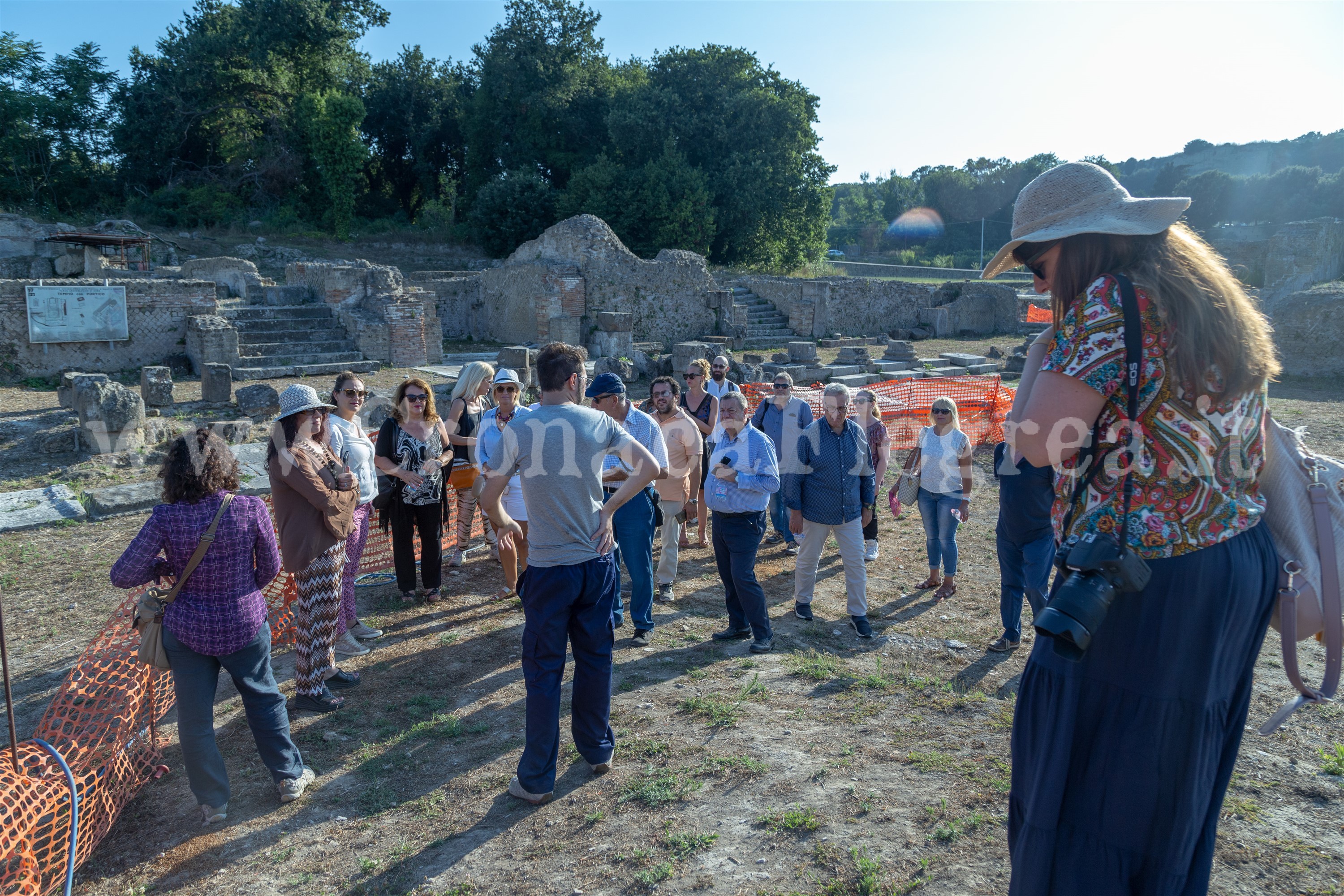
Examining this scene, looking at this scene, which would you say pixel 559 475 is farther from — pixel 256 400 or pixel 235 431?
pixel 256 400

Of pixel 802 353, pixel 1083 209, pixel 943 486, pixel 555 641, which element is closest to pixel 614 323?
pixel 802 353

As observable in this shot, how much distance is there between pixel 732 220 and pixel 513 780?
2642cm

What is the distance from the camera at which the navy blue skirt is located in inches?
62.2

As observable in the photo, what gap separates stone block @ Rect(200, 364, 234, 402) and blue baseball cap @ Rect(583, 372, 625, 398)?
29.9 feet

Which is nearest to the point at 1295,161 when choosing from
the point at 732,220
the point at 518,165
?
the point at 732,220

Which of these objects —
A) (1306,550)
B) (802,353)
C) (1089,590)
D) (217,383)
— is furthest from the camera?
(802,353)

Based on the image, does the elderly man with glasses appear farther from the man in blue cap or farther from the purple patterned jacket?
the purple patterned jacket

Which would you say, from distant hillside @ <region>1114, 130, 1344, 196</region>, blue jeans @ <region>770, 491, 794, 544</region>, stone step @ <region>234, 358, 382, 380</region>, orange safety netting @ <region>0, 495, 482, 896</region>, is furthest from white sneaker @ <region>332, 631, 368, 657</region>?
distant hillside @ <region>1114, 130, 1344, 196</region>

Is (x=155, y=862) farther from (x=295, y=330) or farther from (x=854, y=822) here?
(x=295, y=330)

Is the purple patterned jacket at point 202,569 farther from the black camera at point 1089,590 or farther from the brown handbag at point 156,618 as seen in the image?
the black camera at point 1089,590

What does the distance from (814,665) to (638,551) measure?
3.98ft

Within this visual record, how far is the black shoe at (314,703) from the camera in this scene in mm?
4199

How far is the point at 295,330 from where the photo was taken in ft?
51.3

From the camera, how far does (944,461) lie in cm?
576
